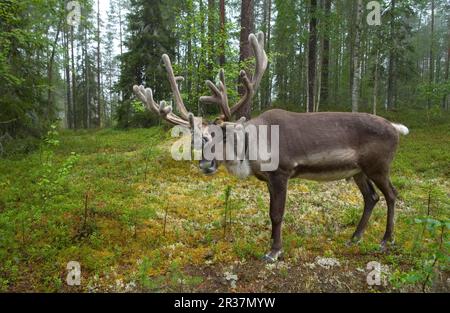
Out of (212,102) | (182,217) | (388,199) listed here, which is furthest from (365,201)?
(182,217)

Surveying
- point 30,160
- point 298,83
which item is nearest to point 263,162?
point 30,160

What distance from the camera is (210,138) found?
504cm

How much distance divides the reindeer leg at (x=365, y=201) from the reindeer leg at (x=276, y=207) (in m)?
1.46

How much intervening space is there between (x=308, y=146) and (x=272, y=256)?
1688mm

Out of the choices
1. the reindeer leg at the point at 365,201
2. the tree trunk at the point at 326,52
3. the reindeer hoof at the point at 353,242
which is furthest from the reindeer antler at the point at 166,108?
the tree trunk at the point at 326,52

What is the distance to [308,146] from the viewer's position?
17.1 ft

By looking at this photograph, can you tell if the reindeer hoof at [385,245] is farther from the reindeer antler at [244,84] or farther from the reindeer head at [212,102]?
the reindeer antler at [244,84]

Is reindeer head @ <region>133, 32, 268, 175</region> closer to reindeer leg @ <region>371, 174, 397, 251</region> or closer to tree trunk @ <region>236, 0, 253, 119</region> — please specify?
reindeer leg @ <region>371, 174, 397, 251</region>

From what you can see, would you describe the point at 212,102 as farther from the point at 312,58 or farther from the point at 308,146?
the point at 312,58

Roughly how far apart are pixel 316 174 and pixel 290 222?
1583mm

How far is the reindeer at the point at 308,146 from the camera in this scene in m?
5.12

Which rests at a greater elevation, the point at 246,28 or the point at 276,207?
the point at 246,28
